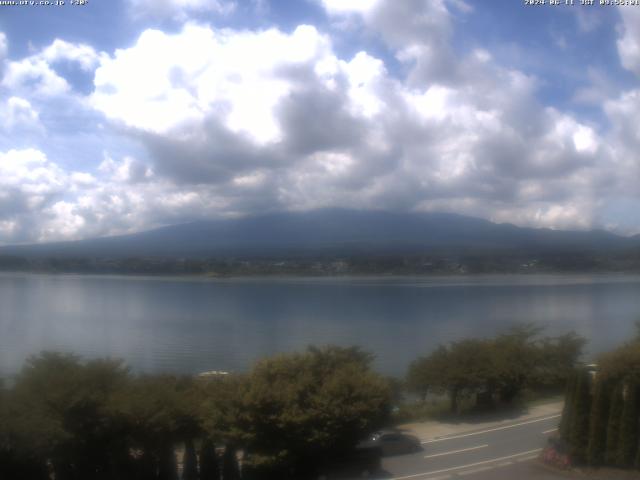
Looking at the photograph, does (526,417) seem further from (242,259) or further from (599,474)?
(242,259)

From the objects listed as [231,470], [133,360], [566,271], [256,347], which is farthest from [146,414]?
[566,271]

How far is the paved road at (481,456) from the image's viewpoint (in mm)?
10719

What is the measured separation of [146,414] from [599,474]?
27.0ft

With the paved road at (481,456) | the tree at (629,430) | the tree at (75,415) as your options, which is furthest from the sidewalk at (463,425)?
the tree at (75,415)

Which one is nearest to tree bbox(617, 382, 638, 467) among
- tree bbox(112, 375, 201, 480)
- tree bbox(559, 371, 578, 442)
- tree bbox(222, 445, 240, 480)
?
tree bbox(559, 371, 578, 442)

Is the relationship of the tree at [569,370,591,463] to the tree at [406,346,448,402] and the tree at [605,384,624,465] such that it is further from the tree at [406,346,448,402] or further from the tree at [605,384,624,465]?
the tree at [406,346,448,402]

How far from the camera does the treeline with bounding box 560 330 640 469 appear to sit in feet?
33.0

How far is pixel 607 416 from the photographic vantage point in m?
10.4

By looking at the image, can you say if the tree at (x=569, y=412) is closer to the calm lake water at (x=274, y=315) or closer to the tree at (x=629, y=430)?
the tree at (x=629, y=430)

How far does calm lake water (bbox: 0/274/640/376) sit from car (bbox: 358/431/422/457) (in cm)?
1310

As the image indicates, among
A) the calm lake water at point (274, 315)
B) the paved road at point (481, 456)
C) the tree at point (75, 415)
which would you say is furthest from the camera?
the calm lake water at point (274, 315)

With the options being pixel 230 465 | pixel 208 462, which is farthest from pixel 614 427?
pixel 208 462

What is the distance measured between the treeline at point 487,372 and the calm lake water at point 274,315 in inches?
299

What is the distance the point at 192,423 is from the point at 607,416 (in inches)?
307
